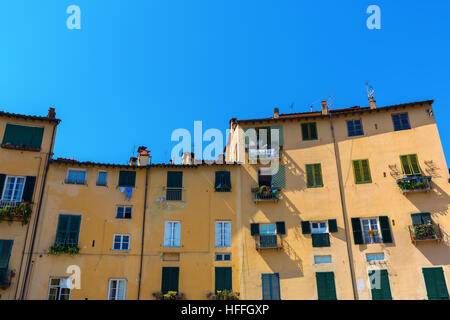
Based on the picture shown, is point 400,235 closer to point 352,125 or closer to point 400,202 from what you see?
point 400,202

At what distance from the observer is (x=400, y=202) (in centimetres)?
3038

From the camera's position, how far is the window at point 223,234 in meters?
31.4

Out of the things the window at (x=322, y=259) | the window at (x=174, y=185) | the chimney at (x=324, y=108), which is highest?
the chimney at (x=324, y=108)

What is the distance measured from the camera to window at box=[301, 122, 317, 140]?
33.8 metres

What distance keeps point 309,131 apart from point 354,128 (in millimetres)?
3587

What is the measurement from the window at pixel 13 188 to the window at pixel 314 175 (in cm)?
2162

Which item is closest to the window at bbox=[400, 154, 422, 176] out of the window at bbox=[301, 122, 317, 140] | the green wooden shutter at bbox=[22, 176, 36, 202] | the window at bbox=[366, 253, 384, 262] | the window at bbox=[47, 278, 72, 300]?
the window at bbox=[366, 253, 384, 262]

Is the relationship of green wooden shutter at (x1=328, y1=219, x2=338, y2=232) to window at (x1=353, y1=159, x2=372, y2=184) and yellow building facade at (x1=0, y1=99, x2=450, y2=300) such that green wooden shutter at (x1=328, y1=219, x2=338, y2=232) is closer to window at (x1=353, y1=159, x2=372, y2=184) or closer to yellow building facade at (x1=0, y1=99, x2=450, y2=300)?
yellow building facade at (x1=0, y1=99, x2=450, y2=300)

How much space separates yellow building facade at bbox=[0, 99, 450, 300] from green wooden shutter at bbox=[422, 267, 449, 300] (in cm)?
7

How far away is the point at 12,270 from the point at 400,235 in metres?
27.3

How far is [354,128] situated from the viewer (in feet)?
110

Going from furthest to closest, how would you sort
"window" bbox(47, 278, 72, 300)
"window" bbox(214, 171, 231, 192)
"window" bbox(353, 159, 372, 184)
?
1. "window" bbox(214, 171, 231, 192)
2. "window" bbox(353, 159, 372, 184)
3. "window" bbox(47, 278, 72, 300)

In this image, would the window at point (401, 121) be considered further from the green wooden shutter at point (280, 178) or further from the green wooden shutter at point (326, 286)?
the green wooden shutter at point (326, 286)

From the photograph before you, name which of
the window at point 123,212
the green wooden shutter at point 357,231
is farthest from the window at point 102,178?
the green wooden shutter at point 357,231
